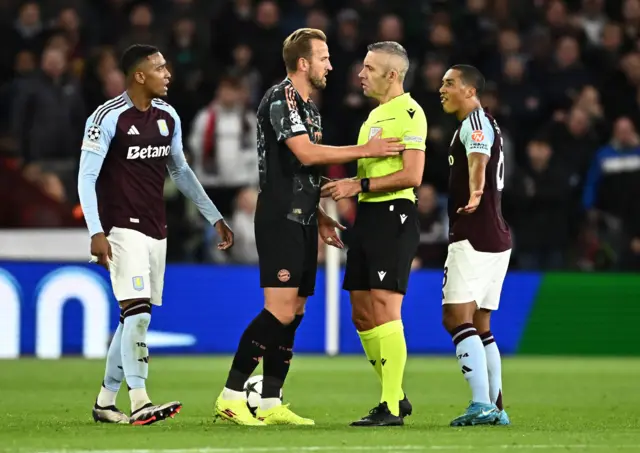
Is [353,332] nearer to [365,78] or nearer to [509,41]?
[509,41]

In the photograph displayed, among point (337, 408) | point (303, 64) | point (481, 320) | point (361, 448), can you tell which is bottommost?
point (337, 408)

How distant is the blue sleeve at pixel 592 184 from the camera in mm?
17000

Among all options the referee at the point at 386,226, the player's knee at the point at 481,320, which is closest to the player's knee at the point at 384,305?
the referee at the point at 386,226

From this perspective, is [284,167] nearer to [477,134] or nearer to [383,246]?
[383,246]

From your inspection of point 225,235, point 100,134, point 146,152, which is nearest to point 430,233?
point 225,235

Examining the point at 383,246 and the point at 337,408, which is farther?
the point at 337,408

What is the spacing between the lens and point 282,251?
26.5ft

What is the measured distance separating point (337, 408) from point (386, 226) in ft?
7.03

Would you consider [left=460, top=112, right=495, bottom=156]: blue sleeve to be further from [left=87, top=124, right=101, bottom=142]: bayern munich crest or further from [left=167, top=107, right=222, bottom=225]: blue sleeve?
[left=87, top=124, right=101, bottom=142]: bayern munich crest

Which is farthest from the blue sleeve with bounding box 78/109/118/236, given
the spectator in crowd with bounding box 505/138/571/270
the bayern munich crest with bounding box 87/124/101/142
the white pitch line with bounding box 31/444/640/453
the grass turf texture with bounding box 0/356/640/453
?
the spectator in crowd with bounding box 505/138/571/270

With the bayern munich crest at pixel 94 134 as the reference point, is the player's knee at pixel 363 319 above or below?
below

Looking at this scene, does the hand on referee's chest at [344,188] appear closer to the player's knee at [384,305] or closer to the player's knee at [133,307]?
the player's knee at [384,305]

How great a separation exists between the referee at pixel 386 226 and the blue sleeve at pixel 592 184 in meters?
9.15

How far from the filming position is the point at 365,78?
27.1ft
